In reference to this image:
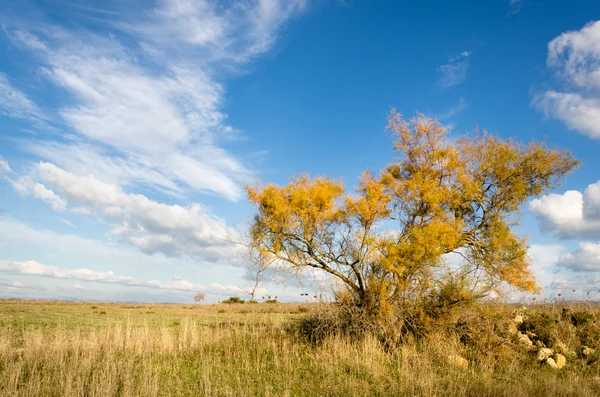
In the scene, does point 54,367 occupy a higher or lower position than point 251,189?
lower

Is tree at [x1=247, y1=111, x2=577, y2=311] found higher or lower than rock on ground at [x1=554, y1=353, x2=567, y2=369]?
higher

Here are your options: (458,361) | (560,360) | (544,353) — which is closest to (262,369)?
(458,361)

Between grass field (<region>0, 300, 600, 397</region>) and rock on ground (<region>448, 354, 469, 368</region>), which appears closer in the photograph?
grass field (<region>0, 300, 600, 397</region>)

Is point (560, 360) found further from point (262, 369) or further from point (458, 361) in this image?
point (262, 369)

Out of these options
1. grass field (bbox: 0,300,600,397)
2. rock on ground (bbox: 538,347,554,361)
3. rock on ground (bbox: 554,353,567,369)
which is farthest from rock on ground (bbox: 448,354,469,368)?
rock on ground (bbox: 554,353,567,369)

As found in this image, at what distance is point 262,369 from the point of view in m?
11.7

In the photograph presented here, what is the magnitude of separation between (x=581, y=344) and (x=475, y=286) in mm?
4294

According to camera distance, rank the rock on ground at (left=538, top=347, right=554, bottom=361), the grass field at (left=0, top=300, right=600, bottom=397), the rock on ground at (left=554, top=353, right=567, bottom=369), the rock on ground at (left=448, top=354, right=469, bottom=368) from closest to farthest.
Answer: the grass field at (left=0, top=300, right=600, bottom=397)
the rock on ground at (left=448, top=354, right=469, bottom=368)
the rock on ground at (left=554, top=353, right=567, bottom=369)
the rock on ground at (left=538, top=347, right=554, bottom=361)

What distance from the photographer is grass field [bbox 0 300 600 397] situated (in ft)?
30.2

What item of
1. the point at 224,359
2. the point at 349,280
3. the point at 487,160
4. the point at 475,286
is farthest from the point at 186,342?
the point at 487,160

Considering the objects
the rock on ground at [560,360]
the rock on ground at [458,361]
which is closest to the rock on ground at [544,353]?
the rock on ground at [560,360]

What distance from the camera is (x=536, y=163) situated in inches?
684

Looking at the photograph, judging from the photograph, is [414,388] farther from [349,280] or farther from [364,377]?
[349,280]

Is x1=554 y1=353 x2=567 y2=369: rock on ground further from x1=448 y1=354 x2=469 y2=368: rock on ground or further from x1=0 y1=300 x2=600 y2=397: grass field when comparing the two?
x1=448 y1=354 x2=469 y2=368: rock on ground
